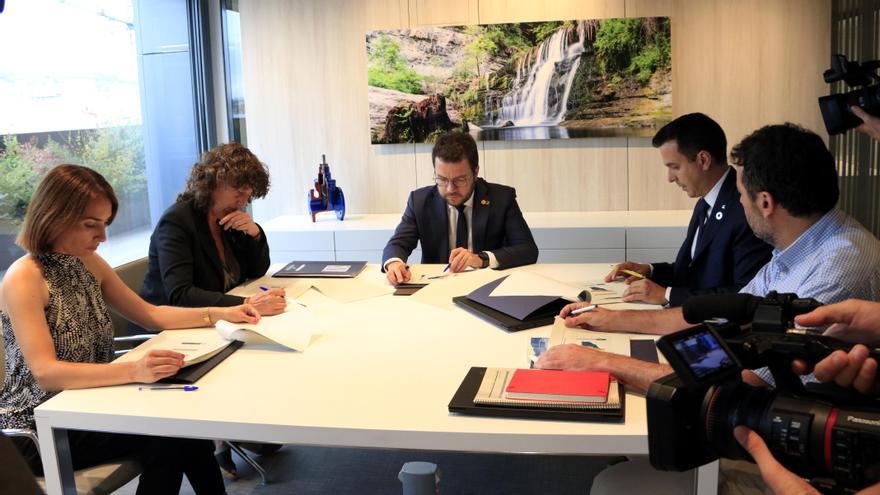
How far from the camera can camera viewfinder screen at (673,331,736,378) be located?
4.08 feet

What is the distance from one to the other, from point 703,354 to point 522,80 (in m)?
4.15

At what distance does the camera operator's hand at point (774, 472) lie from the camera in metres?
1.21

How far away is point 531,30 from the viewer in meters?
5.15

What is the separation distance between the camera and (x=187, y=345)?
2289 mm

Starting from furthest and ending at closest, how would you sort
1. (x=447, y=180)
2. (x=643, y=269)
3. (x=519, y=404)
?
(x=447, y=180) < (x=643, y=269) < (x=519, y=404)

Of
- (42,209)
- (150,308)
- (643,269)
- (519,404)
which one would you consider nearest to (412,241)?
(643,269)

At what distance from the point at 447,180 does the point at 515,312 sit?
124 cm

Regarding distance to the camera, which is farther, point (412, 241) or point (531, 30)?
point (531, 30)

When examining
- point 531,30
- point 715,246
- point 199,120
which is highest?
point 531,30

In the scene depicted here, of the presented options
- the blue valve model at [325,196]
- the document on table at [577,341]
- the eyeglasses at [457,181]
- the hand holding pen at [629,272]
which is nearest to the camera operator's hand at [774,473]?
the document on table at [577,341]

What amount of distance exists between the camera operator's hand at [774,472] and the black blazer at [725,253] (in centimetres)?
137

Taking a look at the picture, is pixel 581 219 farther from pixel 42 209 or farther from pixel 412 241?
pixel 42 209

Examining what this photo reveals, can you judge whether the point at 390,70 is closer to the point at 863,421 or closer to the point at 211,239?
the point at 211,239

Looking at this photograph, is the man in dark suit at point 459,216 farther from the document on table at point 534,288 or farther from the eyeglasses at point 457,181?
the document on table at point 534,288
